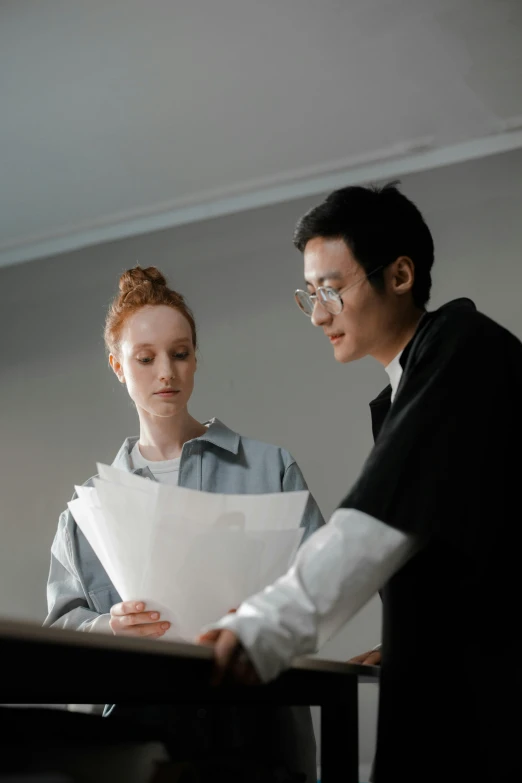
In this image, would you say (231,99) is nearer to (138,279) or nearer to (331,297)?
(138,279)

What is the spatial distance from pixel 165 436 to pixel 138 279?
397 mm

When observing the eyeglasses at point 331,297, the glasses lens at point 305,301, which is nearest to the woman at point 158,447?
the glasses lens at point 305,301

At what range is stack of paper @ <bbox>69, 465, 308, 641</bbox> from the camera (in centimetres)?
108

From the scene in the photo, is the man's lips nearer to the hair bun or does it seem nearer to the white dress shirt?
the hair bun

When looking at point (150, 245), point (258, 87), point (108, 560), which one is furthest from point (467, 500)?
point (150, 245)

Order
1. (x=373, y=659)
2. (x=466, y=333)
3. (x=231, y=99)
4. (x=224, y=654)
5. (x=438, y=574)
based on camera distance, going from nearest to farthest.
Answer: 1. (x=224, y=654)
2. (x=438, y=574)
3. (x=466, y=333)
4. (x=373, y=659)
5. (x=231, y=99)

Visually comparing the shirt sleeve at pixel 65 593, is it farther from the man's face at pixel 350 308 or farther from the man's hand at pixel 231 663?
the man's hand at pixel 231 663

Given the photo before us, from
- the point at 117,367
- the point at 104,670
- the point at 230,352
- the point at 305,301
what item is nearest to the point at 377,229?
the point at 305,301

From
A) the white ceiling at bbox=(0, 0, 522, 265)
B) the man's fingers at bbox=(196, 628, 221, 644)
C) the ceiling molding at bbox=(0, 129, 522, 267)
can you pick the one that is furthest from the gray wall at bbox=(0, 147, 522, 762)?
the man's fingers at bbox=(196, 628, 221, 644)

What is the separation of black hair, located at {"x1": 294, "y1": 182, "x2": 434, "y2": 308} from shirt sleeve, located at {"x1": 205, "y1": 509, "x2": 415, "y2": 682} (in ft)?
1.99

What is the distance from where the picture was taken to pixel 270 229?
3.97 metres

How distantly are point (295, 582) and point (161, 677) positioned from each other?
198 millimetres

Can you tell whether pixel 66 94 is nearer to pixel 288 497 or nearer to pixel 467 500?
pixel 288 497

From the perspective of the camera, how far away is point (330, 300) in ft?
4.76
